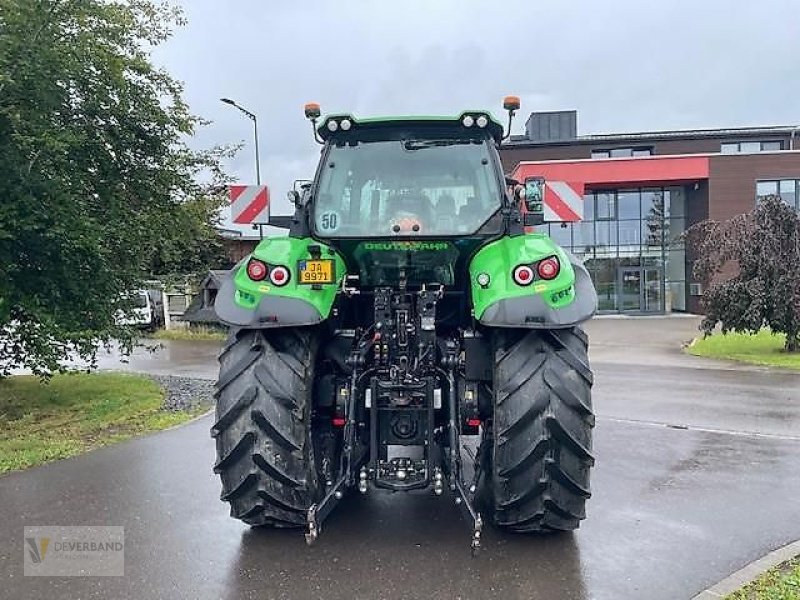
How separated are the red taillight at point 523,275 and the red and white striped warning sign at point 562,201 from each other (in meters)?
0.91

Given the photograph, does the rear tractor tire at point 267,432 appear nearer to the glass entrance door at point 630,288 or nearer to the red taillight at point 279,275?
the red taillight at point 279,275

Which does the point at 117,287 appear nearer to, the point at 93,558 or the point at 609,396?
the point at 93,558

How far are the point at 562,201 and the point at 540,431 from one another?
1654 mm

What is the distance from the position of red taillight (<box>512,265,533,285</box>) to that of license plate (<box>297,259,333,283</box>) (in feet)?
3.53

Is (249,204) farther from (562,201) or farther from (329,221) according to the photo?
(562,201)

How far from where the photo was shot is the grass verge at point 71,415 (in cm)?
703

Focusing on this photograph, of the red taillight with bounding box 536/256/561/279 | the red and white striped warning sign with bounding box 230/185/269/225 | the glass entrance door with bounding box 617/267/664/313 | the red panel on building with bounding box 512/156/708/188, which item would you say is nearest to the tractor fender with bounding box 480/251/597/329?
the red taillight with bounding box 536/256/561/279

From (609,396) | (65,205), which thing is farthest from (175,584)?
(609,396)

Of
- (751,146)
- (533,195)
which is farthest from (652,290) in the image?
(533,195)

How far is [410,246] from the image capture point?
171 inches

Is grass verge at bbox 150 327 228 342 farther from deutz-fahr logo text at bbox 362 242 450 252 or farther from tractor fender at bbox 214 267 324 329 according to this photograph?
tractor fender at bbox 214 267 324 329

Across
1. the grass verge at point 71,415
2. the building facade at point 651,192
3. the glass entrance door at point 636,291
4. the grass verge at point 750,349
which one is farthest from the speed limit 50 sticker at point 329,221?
the glass entrance door at point 636,291

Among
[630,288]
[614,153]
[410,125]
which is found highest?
[614,153]

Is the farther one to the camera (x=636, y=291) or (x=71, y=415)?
(x=636, y=291)
